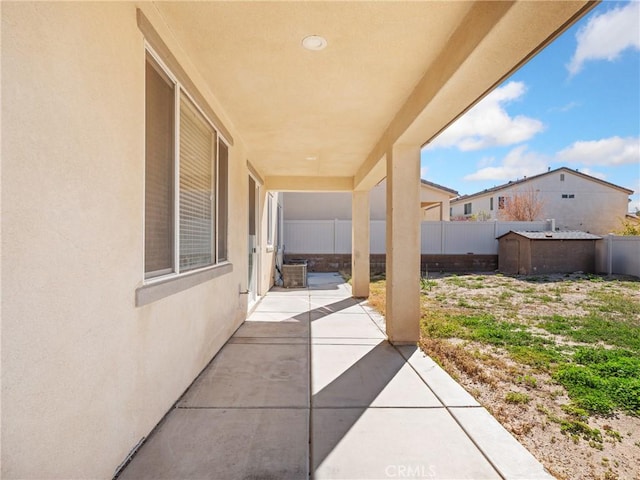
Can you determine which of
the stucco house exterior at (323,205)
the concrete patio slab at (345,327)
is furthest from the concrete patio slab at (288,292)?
the stucco house exterior at (323,205)

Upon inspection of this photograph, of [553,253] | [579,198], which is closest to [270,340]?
[553,253]

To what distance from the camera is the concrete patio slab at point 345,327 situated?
5.01 meters

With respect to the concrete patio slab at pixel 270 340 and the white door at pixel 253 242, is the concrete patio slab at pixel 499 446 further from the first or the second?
the white door at pixel 253 242

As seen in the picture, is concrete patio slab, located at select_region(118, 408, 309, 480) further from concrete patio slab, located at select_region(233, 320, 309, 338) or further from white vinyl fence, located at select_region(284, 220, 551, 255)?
white vinyl fence, located at select_region(284, 220, 551, 255)

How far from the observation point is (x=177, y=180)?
2834 millimetres

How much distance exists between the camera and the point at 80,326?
1.62 m

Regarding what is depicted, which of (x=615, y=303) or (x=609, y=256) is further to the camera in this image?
(x=609, y=256)

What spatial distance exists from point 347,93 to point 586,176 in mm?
28222

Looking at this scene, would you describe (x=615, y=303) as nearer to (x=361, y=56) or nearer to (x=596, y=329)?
(x=596, y=329)

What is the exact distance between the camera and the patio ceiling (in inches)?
89.1

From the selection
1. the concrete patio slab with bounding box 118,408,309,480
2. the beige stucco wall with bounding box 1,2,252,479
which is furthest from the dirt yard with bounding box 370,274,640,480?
the beige stucco wall with bounding box 1,2,252,479

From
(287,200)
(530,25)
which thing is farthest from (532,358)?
(287,200)

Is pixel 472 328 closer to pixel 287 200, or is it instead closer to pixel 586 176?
pixel 287 200

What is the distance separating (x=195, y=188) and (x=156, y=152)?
→ 828mm
